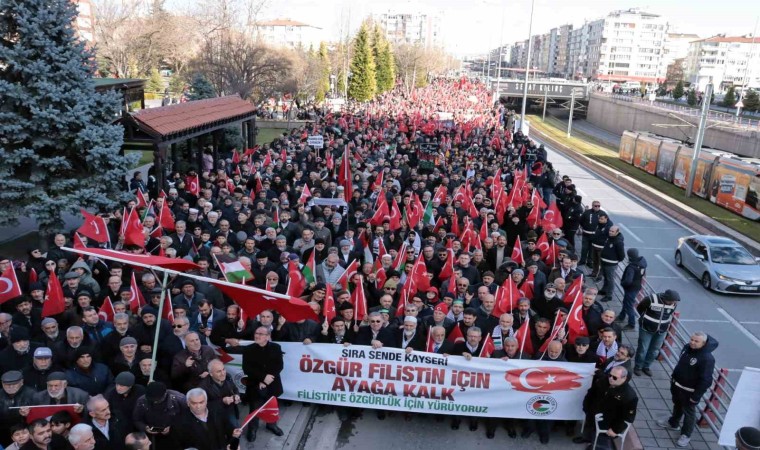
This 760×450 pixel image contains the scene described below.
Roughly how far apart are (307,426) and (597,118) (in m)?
80.2

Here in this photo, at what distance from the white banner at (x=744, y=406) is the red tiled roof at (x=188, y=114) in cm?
1421

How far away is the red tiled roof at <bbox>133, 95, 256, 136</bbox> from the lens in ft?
52.6

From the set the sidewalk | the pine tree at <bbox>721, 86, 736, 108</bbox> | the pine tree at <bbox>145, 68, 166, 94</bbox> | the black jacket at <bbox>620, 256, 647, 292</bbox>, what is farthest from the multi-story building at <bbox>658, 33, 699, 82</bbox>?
the sidewalk

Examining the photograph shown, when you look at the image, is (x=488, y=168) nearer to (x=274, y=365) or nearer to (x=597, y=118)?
(x=274, y=365)

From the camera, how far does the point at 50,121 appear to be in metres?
12.3

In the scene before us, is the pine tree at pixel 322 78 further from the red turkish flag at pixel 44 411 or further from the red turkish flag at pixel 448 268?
the red turkish flag at pixel 44 411

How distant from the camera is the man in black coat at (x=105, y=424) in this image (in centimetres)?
525

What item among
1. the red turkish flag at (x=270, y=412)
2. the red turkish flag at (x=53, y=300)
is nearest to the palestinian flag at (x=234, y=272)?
the red turkish flag at (x=53, y=300)

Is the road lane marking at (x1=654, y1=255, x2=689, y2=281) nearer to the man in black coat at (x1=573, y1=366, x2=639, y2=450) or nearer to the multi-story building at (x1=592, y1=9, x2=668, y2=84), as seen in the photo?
the man in black coat at (x1=573, y1=366, x2=639, y2=450)

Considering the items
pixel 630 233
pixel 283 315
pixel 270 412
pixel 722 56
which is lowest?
pixel 630 233

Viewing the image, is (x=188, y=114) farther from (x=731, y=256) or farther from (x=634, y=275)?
(x=731, y=256)

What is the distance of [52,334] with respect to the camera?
6.83 metres

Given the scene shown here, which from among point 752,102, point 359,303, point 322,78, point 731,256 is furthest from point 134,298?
point 752,102

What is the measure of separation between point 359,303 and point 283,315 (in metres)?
1.92
